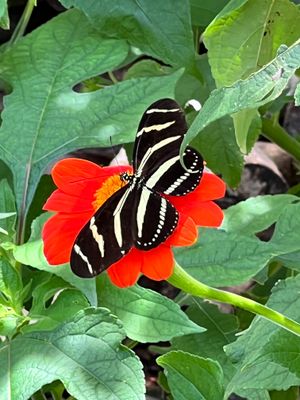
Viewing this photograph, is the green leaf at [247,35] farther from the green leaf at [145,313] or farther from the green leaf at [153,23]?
the green leaf at [145,313]

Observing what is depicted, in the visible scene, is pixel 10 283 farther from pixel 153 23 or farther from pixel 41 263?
pixel 153 23

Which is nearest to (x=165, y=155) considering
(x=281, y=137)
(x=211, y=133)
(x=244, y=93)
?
(x=244, y=93)

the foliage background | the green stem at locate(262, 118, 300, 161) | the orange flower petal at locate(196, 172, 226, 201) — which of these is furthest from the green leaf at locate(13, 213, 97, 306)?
the green stem at locate(262, 118, 300, 161)

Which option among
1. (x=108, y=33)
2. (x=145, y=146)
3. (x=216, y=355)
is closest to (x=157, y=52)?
(x=108, y=33)

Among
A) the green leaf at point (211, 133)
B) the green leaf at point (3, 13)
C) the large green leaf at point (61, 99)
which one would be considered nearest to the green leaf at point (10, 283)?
the large green leaf at point (61, 99)

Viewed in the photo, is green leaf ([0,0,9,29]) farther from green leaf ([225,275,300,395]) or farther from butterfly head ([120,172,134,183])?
Result: green leaf ([225,275,300,395])

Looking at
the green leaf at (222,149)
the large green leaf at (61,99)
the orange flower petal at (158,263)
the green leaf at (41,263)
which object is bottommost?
the green leaf at (222,149)
